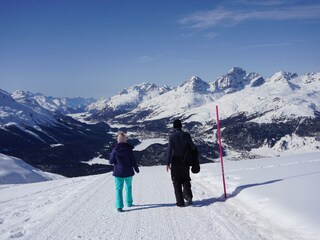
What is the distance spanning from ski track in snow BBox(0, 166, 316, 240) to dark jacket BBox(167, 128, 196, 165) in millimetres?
1819

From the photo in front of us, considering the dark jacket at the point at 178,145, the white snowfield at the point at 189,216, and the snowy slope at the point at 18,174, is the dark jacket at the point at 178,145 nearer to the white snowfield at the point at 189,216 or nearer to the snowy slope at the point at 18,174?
the white snowfield at the point at 189,216

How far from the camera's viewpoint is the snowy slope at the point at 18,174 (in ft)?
276

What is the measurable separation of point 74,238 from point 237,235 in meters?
4.18

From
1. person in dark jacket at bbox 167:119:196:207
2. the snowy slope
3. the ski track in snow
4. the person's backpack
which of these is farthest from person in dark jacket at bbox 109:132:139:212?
the snowy slope

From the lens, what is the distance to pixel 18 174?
8894cm

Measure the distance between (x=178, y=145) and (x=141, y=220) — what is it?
304 centimetres

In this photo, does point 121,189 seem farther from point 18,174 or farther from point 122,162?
point 18,174

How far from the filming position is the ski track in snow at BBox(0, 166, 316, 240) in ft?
33.9

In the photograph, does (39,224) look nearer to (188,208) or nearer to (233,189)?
(188,208)

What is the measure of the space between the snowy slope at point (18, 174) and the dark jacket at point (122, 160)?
72.6 meters

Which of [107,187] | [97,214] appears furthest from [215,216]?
[107,187]

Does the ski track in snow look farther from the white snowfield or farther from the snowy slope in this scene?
the snowy slope

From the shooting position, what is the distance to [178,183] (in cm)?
1388

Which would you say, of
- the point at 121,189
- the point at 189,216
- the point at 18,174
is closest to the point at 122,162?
the point at 121,189
